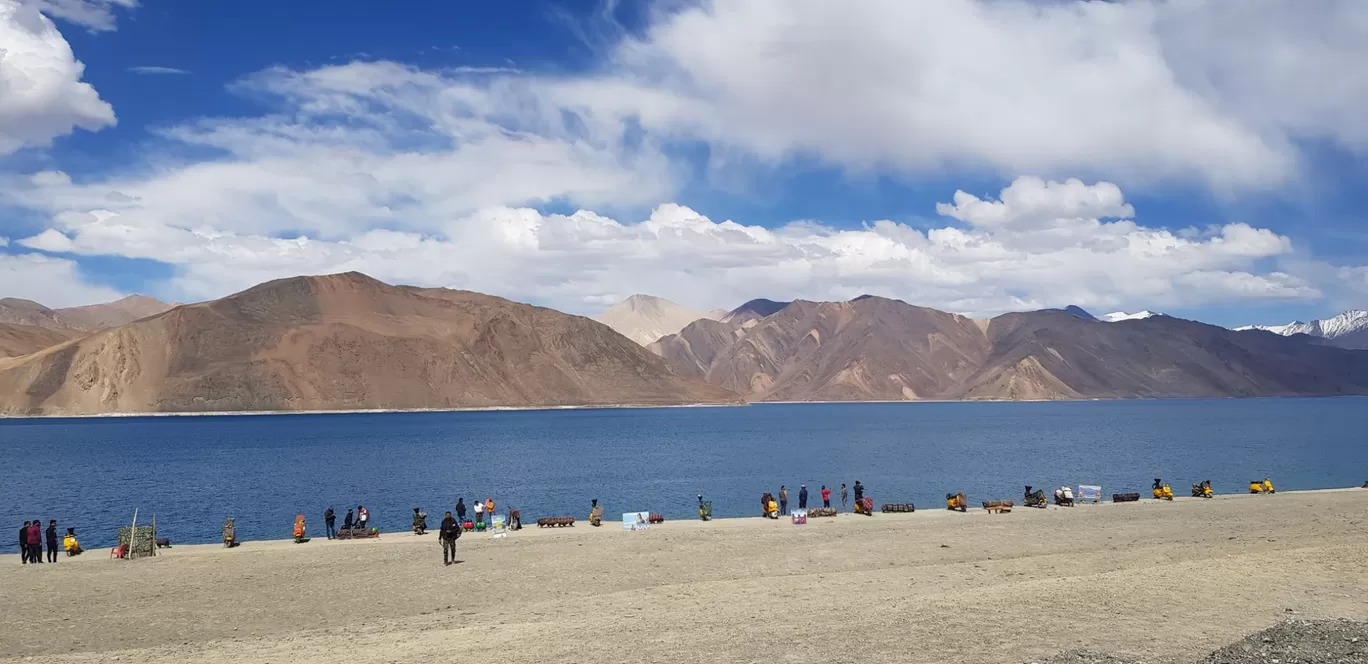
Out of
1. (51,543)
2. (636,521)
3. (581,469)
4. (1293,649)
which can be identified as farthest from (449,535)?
(581,469)

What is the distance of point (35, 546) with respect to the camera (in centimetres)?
3306

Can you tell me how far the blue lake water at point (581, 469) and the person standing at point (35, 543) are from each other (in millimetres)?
10291

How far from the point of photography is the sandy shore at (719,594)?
732 inches

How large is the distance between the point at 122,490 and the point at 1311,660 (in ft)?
242

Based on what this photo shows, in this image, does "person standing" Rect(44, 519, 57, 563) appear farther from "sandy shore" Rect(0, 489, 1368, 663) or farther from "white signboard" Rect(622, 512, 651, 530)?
"white signboard" Rect(622, 512, 651, 530)

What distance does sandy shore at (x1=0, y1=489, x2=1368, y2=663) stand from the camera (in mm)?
18594

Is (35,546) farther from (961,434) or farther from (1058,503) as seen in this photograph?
(961,434)

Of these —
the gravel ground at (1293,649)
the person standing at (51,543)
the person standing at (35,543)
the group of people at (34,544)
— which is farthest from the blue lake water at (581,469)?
the gravel ground at (1293,649)

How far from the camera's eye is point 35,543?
33.0 meters

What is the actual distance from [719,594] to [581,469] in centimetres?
6074

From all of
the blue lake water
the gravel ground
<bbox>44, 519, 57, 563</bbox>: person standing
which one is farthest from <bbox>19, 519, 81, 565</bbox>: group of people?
the gravel ground

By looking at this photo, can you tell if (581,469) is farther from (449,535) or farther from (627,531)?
(449,535)

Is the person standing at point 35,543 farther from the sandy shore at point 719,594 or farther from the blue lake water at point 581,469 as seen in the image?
the blue lake water at point 581,469

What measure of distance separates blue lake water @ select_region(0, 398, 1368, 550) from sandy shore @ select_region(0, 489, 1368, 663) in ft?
53.9
